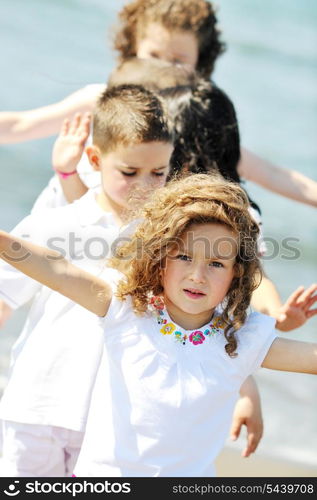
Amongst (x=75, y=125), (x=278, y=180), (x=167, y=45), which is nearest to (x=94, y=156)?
(x=75, y=125)

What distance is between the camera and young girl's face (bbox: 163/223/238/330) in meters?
2.51

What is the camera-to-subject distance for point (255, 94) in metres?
10.9

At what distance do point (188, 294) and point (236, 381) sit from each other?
0.27 meters

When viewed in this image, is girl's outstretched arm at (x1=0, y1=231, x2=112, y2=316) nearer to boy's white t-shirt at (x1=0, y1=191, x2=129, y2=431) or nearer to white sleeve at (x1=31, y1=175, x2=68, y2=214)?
boy's white t-shirt at (x1=0, y1=191, x2=129, y2=431)

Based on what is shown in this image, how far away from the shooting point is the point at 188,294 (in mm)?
2525

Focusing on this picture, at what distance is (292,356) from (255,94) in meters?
8.63

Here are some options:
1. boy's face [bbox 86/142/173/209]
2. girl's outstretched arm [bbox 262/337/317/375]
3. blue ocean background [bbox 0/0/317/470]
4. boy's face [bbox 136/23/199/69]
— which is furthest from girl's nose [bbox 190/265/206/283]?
boy's face [bbox 136/23/199/69]

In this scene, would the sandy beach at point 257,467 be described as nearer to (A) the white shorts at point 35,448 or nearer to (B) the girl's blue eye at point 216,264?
(A) the white shorts at point 35,448

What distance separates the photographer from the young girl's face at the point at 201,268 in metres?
2.51

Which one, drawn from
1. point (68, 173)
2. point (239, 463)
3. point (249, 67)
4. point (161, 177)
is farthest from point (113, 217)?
point (249, 67)

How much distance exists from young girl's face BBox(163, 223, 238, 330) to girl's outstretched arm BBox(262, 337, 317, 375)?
20 centimetres

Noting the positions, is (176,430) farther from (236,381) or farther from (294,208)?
(294,208)

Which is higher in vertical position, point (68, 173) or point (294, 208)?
point (68, 173)

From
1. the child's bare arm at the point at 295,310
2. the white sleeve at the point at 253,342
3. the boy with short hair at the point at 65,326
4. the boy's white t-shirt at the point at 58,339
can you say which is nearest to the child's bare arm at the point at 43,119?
the boy with short hair at the point at 65,326
